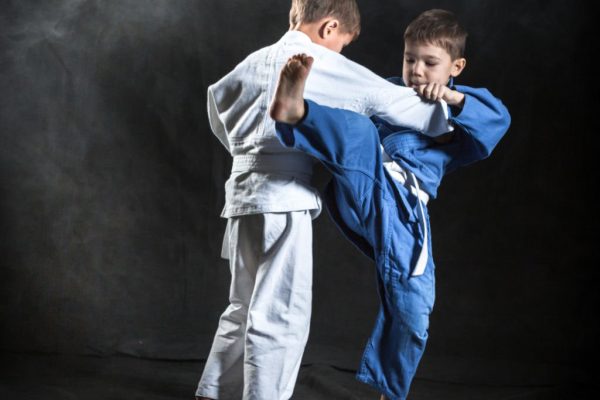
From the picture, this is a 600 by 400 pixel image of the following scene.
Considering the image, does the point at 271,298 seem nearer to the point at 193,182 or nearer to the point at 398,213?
the point at 398,213

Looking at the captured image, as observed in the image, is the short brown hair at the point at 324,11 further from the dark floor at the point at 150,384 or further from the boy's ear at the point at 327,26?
the dark floor at the point at 150,384

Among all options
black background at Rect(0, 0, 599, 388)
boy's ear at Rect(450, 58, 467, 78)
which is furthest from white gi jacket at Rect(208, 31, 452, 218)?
black background at Rect(0, 0, 599, 388)

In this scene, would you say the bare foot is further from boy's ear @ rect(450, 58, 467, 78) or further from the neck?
boy's ear @ rect(450, 58, 467, 78)

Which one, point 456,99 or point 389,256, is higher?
point 456,99

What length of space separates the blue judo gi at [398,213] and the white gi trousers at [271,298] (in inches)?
5.8

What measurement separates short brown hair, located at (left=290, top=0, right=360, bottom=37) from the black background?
1.07 metres

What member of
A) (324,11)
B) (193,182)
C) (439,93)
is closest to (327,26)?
(324,11)

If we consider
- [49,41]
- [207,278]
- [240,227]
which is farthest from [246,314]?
[49,41]

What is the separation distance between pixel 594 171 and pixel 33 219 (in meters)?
2.06

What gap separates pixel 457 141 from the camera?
5.86 ft

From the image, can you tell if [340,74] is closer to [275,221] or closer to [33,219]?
[275,221]

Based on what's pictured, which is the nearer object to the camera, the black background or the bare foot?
the bare foot

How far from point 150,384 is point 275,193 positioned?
1029 mm

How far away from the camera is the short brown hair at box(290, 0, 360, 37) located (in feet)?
5.73
